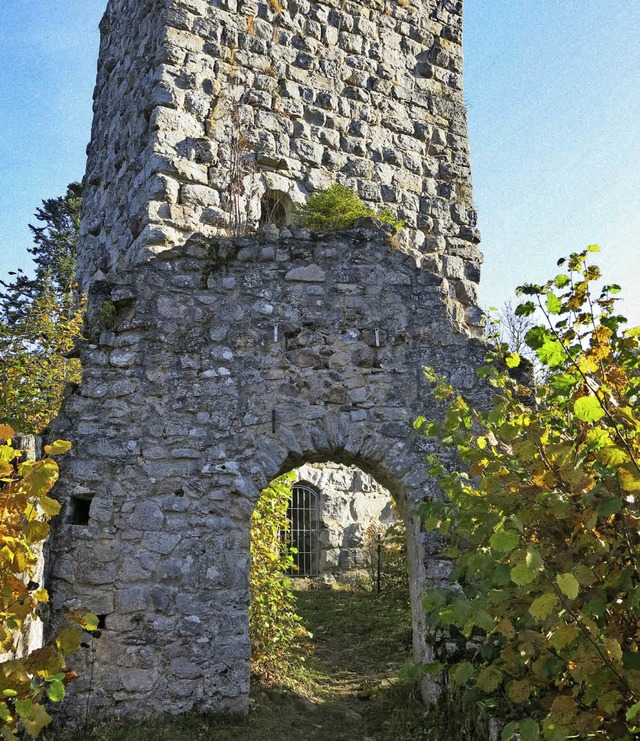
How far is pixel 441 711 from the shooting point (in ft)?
16.1

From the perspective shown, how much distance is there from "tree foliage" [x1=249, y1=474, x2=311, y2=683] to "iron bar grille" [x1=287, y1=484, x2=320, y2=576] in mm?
3035

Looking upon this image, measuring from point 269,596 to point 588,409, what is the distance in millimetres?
4218

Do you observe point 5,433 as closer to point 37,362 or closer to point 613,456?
point 613,456

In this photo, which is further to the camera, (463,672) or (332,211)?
(332,211)

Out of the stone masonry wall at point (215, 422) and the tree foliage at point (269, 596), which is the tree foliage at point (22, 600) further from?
the tree foliage at point (269, 596)

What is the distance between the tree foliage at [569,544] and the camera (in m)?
2.43

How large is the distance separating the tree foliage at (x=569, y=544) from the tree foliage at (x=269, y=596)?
10.1 feet

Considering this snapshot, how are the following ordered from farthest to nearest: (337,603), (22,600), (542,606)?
(337,603), (22,600), (542,606)

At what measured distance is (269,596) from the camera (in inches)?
239

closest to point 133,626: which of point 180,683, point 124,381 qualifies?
point 180,683

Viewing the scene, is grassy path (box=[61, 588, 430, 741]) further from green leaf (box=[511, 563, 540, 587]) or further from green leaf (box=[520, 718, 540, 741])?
green leaf (box=[511, 563, 540, 587])

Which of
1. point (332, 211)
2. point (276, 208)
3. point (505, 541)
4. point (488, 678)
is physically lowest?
point (488, 678)

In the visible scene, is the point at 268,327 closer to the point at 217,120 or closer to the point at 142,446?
the point at 142,446

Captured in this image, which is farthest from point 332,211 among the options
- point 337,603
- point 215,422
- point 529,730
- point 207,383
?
point 529,730
